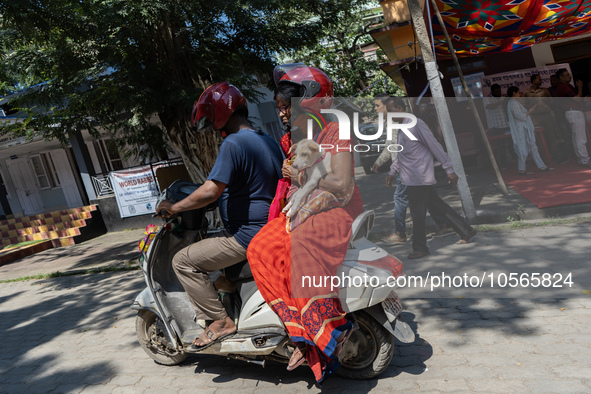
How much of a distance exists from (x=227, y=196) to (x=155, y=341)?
1.53 meters

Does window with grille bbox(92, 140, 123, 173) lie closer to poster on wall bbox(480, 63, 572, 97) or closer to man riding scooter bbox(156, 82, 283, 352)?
poster on wall bbox(480, 63, 572, 97)

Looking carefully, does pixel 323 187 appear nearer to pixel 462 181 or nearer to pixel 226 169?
pixel 226 169

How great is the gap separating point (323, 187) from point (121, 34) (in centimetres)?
569

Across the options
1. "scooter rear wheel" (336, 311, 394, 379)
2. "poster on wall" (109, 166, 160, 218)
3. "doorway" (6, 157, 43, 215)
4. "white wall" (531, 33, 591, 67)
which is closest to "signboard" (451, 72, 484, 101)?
"white wall" (531, 33, 591, 67)

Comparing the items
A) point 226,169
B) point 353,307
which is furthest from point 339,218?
point 226,169

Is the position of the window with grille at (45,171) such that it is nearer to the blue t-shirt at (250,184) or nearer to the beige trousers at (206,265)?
the beige trousers at (206,265)

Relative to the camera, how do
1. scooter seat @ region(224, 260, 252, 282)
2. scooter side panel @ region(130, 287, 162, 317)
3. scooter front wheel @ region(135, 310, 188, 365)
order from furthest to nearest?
scooter front wheel @ region(135, 310, 188, 365) → scooter side panel @ region(130, 287, 162, 317) → scooter seat @ region(224, 260, 252, 282)

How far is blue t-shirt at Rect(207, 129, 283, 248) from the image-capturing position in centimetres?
318

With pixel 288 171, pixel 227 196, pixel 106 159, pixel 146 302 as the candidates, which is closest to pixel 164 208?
pixel 227 196

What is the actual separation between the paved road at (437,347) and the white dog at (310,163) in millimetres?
1384

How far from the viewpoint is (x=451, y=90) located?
10625 mm

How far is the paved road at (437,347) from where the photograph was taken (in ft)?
9.91

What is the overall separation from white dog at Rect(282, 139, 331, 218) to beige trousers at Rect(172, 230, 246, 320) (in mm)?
742

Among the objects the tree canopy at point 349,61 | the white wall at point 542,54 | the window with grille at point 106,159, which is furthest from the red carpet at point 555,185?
the window with grille at point 106,159
